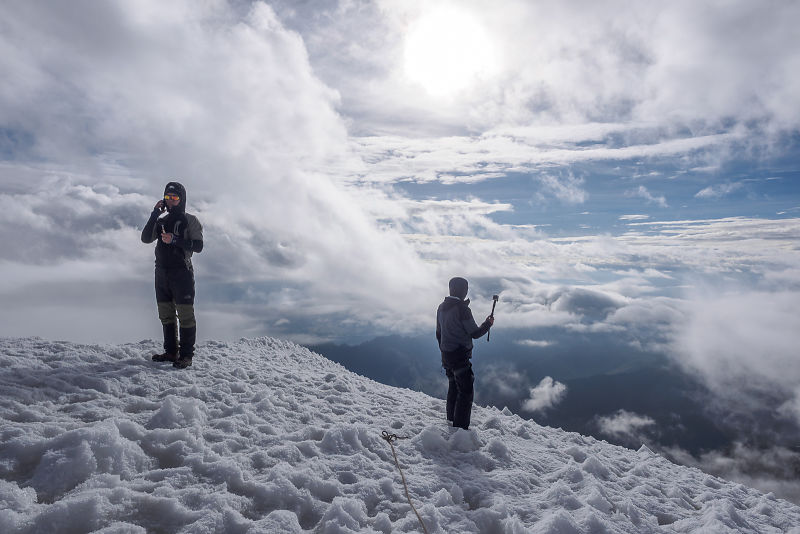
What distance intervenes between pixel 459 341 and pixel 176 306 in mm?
6855

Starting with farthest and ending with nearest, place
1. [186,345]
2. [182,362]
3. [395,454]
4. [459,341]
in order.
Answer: [186,345], [182,362], [459,341], [395,454]

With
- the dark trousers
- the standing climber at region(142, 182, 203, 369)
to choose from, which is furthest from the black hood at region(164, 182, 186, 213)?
the dark trousers

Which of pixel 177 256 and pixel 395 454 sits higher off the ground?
pixel 177 256

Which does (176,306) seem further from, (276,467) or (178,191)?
(276,467)

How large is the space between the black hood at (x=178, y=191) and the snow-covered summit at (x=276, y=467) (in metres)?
3.79

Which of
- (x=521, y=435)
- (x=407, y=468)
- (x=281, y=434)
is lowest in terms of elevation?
(x=521, y=435)

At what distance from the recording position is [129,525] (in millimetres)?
3982

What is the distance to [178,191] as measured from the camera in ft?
31.3

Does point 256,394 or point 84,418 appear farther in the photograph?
point 256,394

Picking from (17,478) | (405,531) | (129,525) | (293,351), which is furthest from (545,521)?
(293,351)

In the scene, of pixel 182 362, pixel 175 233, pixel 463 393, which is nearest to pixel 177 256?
pixel 175 233

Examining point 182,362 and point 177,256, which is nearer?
point 177,256

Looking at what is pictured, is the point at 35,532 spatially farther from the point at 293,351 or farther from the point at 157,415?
the point at 293,351

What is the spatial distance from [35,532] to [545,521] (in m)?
5.77
